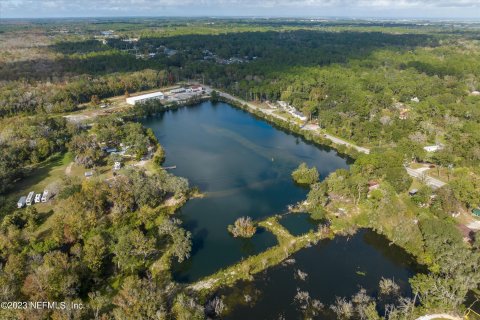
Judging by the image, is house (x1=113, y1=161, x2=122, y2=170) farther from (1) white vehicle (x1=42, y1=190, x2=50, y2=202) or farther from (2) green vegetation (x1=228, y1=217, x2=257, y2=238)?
(2) green vegetation (x1=228, y1=217, x2=257, y2=238)

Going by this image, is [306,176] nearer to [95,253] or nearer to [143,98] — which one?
[95,253]

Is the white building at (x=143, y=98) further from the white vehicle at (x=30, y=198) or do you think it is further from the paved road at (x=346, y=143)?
the white vehicle at (x=30, y=198)

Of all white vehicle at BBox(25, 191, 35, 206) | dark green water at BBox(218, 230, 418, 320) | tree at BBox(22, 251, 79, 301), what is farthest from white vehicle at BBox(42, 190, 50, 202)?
dark green water at BBox(218, 230, 418, 320)

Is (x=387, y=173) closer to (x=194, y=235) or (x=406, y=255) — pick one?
(x=406, y=255)

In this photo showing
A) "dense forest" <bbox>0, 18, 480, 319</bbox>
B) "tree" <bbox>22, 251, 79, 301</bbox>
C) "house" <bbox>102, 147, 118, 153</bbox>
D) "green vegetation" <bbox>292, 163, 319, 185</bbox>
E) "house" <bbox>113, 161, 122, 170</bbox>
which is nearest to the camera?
"tree" <bbox>22, 251, 79, 301</bbox>

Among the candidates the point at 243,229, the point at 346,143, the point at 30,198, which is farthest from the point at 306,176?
the point at 30,198

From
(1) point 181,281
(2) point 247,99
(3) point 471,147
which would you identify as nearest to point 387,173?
(3) point 471,147
